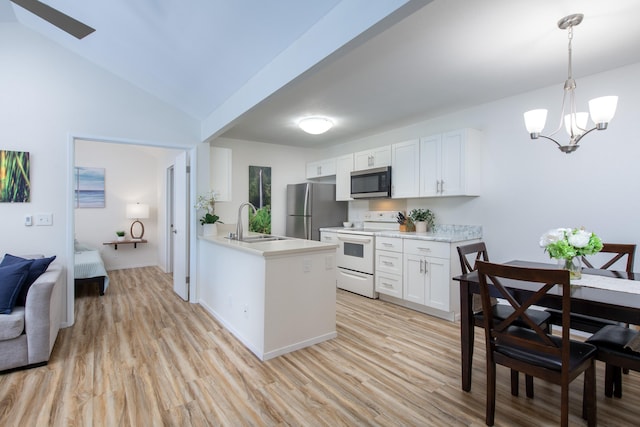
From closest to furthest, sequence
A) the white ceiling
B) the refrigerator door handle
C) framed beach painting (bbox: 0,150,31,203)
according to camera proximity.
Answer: the white ceiling, framed beach painting (bbox: 0,150,31,203), the refrigerator door handle

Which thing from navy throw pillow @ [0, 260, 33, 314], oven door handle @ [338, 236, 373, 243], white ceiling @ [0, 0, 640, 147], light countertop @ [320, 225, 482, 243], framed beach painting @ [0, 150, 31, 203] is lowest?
navy throw pillow @ [0, 260, 33, 314]

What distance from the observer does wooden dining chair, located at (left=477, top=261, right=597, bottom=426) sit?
5.10 ft

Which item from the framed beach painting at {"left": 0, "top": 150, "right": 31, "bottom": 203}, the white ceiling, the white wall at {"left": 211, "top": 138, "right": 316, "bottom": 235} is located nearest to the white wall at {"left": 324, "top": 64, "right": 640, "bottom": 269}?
the white ceiling

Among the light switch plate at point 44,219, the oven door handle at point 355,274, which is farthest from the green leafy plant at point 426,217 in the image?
the light switch plate at point 44,219

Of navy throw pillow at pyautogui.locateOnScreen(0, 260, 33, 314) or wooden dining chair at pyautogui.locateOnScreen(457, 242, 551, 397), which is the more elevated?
navy throw pillow at pyautogui.locateOnScreen(0, 260, 33, 314)

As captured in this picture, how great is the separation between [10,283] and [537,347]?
3535 millimetres

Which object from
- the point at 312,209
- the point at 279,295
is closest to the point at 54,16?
the point at 279,295

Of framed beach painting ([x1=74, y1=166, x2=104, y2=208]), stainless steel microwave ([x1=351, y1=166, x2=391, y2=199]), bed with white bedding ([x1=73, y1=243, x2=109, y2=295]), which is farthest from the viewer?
framed beach painting ([x1=74, y1=166, x2=104, y2=208])

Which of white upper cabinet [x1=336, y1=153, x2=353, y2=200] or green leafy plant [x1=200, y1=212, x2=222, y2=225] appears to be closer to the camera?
green leafy plant [x1=200, y1=212, x2=222, y2=225]

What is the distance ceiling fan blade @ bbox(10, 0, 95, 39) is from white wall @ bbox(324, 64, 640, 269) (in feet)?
12.1

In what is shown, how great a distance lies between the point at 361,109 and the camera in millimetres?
3764

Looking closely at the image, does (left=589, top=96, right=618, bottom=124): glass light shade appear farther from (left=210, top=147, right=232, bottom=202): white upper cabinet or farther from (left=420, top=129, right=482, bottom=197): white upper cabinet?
(left=210, top=147, right=232, bottom=202): white upper cabinet

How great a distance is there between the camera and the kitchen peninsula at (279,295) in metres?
2.60

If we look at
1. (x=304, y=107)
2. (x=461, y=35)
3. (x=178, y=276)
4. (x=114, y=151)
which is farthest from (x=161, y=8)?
(x=114, y=151)
